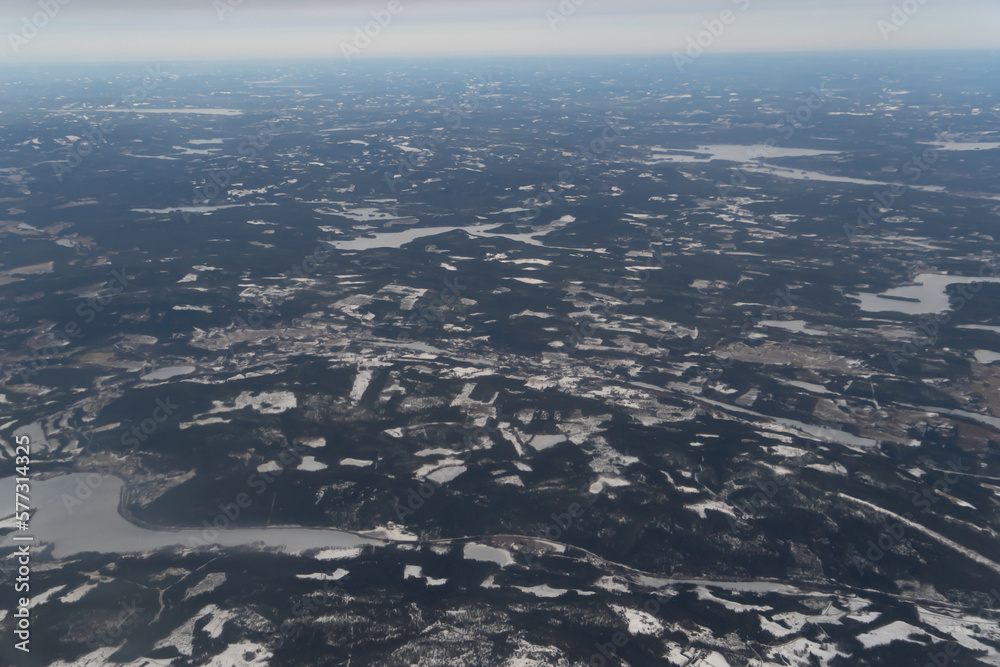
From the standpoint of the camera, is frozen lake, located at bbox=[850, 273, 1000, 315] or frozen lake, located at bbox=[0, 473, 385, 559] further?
frozen lake, located at bbox=[850, 273, 1000, 315]

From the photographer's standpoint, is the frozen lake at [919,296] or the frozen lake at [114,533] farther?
the frozen lake at [919,296]

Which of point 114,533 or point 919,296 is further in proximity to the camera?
point 919,296

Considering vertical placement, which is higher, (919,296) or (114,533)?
(919,296)

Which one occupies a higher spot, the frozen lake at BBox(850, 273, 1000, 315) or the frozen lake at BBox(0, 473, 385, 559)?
the frozen lake at BBox(850, 273, 1000, 315)

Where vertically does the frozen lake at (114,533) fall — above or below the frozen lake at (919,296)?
below

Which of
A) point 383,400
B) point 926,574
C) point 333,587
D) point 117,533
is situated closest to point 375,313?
point 383,400

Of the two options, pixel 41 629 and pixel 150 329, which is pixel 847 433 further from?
pixel 150 329

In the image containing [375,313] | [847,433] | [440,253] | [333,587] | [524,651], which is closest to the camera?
[524,651]

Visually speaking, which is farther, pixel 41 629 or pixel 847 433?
pixel 847 433

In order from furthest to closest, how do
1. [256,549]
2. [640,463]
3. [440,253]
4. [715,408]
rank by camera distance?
[440,253], [715,408], [640,463], [256,549]
